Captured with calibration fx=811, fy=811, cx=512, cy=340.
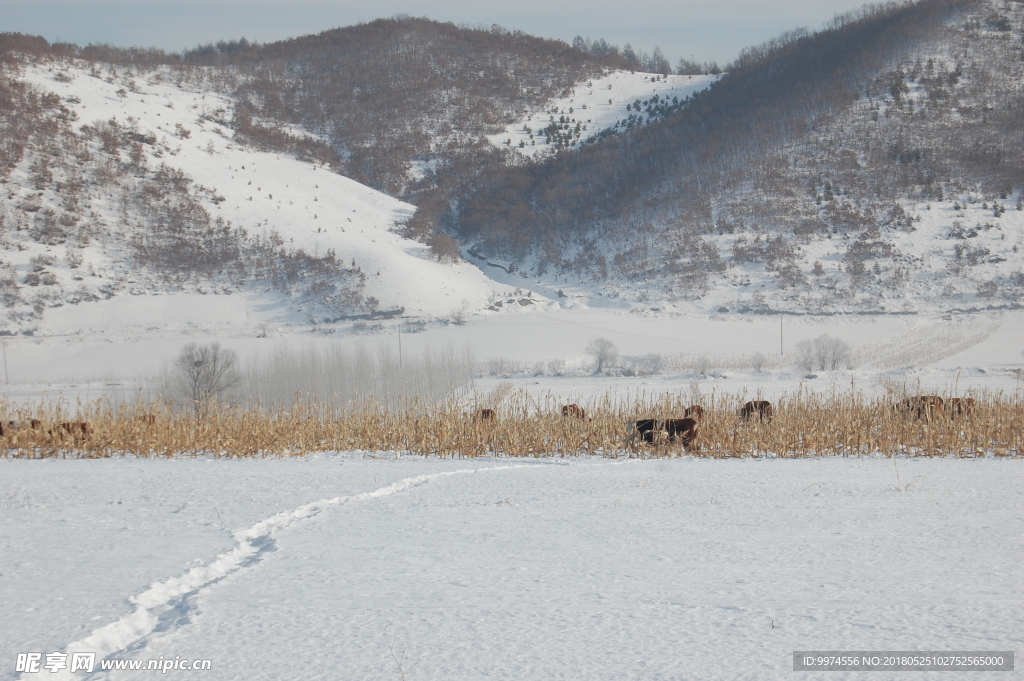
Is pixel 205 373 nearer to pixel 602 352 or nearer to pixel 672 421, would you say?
pixel 602 352

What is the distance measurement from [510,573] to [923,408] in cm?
862

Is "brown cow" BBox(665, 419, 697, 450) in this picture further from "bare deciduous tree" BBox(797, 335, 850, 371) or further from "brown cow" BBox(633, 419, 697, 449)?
"bare deciduous tree" BBox(797, 335, 850, 371)

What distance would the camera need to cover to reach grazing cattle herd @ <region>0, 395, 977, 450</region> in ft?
30.5

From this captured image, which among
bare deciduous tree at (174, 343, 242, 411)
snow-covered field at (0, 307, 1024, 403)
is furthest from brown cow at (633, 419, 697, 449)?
bare deciduous tree at (174, 343, 242, 411)

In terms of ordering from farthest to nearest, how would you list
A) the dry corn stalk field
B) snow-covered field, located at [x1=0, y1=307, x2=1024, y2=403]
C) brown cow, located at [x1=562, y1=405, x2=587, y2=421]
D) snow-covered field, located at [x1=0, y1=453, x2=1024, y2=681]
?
1. snow-covered field, located at [x1=0, y1=307, x2=1024, y2=403]
2. brown cow, located at [x1=562, y1=405, x2=587, y2=421]
3. the dry corn stalk field
4. snow-covered field, located at [x1=0, y1=453, x2=1024, y2=681]

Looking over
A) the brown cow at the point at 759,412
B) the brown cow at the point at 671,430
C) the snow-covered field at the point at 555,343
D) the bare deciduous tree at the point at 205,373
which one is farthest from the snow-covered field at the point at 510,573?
the snow-covered field at the point at 555,343

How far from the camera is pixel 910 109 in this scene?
51875 mm

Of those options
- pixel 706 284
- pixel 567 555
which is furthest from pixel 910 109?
pixel 567 555

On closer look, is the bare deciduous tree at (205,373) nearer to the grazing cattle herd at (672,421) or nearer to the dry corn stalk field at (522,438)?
the grazing cattle herd at (672,421)

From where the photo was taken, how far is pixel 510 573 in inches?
161

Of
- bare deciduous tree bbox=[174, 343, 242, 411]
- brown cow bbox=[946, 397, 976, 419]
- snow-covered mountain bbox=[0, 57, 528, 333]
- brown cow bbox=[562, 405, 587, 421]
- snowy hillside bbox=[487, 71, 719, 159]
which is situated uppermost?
snowy hillside bbox=[487, 71, 719, 159]

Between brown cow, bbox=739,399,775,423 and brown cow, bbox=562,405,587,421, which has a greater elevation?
brown cow, bbox=562,405,587,421

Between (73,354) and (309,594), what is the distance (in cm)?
3248

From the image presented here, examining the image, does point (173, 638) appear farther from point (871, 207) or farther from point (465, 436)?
point (871, 207)
